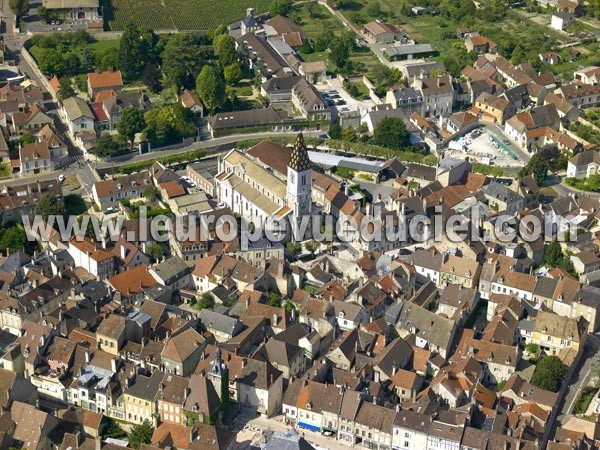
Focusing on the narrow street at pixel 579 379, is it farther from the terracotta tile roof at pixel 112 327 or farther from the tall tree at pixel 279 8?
the tall tree at pixel 279 8

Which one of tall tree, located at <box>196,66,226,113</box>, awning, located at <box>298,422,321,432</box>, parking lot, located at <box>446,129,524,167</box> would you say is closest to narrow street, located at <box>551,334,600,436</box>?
awning, located at <box>298,422,321,432</box>

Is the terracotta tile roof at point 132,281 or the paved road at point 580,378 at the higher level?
the terracotta tile roof at point 132,281

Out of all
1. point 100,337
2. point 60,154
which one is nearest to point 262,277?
point 100,337

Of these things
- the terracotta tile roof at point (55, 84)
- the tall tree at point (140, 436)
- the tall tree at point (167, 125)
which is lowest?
the tall tree at point (140, 436)

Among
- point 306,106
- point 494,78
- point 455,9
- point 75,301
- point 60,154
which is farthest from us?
point 455,9

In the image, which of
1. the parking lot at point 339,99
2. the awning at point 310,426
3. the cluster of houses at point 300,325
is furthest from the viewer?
the parking lot at point 339,99

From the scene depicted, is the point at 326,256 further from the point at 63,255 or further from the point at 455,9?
A: the point at 455,9

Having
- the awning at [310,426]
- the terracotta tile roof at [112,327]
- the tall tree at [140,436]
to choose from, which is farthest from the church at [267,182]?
the tall tree at [140,436]

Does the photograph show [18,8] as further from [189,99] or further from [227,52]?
[189,99]
